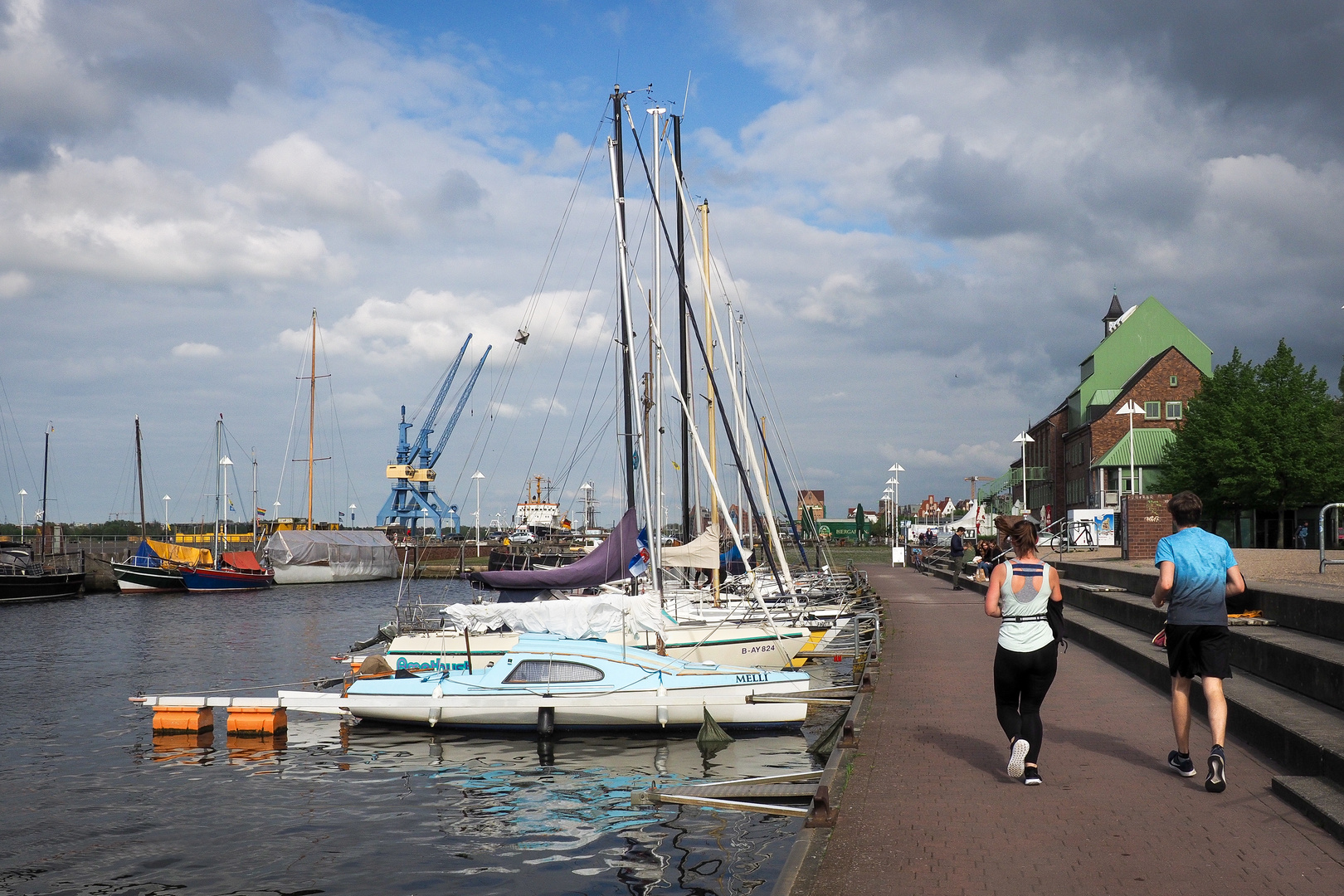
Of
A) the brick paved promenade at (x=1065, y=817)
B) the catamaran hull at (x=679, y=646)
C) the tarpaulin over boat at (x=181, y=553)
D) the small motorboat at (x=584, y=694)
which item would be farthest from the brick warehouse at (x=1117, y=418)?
the tarpaulin over boat at (x=181, y=553)

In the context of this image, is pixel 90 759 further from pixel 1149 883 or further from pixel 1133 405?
pixel 1133 405

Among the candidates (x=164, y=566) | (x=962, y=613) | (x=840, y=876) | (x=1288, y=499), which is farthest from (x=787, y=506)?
(x=164, y=566)

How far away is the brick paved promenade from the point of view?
6.30m

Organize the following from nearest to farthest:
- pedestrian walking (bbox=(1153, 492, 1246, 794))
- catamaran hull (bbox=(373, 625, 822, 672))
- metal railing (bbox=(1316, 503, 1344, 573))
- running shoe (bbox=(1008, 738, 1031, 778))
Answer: pedestrian walking (bbox=(1153, 492, 1246, 794)) < running shoe (bbox=(1008, 738, 1031, 778)) < metal railing (bbox=(1316, 503, 1344, 573)) < catamaran hull (bbox=(373, 625, 822, 672))

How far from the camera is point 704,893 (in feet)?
30.2

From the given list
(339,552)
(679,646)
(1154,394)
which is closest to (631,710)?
(679,646)

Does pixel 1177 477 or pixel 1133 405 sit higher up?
pixel 1133 405

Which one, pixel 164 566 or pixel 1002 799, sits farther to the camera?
pixel 164 566

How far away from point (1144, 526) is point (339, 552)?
67793 millimetres

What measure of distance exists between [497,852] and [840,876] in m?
5.54

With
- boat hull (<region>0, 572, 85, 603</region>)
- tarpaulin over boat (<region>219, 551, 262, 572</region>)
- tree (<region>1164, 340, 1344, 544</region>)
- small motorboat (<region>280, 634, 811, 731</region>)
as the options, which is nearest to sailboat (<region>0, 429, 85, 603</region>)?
boat hull (<region>0, 572, 85, 603</region>)

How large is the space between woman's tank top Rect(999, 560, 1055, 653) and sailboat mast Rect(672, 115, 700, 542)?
68.9 ft

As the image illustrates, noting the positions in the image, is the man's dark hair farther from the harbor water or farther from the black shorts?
the harbor water

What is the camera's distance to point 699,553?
2717 cm
